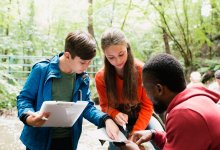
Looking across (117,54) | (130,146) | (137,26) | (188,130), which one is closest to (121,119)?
(117,54)

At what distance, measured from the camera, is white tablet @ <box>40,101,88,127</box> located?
6.62 feet

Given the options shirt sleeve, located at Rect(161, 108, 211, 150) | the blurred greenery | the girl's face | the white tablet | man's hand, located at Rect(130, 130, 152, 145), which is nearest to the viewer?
shirt sleeve, located at Rect(161, 108, 211, 150)

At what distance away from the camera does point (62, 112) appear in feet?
7.05

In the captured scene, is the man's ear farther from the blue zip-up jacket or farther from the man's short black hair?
the blue zip-up jacket

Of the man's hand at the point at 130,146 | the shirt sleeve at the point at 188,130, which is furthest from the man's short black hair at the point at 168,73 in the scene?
the man's hand at the point at 130,146

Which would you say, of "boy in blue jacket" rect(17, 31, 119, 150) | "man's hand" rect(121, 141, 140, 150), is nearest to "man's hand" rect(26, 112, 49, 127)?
"boy in blue jacket" rect(17, 31, 119, 150)

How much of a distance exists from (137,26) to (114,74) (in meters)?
10.8

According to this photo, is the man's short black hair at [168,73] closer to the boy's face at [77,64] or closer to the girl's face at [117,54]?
the boy's face at [77,64]

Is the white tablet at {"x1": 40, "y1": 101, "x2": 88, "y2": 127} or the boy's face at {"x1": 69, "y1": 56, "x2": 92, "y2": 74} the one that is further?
the boy's face at {"x1": 69, "y1": 56, "x2": 92, "y2": 74}

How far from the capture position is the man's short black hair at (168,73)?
5.39 ft

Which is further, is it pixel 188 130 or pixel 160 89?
pixel 160 89

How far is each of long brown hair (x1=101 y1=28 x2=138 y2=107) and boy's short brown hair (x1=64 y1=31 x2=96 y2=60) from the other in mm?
433

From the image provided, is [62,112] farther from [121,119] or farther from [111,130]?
[121,119]

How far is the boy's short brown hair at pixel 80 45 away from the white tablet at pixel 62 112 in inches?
14.3
